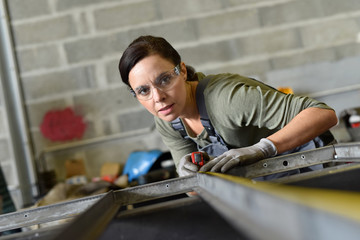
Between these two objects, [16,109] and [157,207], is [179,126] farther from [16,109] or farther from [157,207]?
[16,109]

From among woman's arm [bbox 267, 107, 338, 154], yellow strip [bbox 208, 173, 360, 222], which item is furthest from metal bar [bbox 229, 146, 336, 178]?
yellow strip [bbox 208, 173, 360, 222]

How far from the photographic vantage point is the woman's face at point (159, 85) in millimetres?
1361

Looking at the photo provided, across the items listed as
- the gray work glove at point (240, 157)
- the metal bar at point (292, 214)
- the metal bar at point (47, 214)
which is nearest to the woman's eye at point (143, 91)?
the gray work glove at point (240, 157)

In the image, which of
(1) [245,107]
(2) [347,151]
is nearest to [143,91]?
(1) [245,107]

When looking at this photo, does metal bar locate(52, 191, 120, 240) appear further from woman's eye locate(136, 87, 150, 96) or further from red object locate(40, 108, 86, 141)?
red object locate(40, 108, 86, 141)

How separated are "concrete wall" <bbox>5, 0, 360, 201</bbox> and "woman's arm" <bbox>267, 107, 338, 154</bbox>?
198 centimetres

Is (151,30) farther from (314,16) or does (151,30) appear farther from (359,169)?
(359,169)

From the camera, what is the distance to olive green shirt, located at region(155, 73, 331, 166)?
1289 millimetres

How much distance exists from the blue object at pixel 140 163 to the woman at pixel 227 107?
4.12 ft

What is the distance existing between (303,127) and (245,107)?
0.68 feet

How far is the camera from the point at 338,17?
3197mm

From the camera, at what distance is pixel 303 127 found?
1.23 meters

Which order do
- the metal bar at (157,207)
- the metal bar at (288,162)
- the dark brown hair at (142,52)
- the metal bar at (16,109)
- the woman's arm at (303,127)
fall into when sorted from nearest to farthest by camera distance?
1. the metal bar at (157,207)
2. the metal bar at (288,162)
3. the woman's arm at (303,127)
4. the dark brown hair at (142,52)
5. the metal bar at (16,109)

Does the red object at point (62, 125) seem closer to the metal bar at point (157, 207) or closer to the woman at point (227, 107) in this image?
the woman at point (227, 107)
